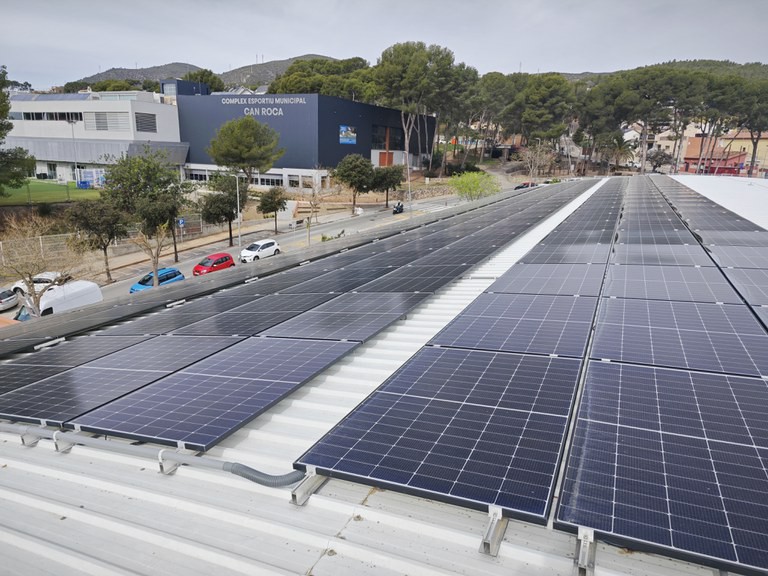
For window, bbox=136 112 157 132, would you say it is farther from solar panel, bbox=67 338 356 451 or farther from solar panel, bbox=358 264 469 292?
solar panel, bbox=67 338 356 451

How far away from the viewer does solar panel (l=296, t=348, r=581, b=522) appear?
4.90m

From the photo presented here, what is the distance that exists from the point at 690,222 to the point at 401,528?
80.6 ft

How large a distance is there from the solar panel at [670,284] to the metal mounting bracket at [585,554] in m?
8.32

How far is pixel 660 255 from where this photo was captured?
1588 centimetres

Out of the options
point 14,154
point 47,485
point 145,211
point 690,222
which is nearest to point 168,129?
point 14,154

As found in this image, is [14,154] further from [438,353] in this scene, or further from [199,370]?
[438,353]

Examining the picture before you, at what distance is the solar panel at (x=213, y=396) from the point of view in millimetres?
6691

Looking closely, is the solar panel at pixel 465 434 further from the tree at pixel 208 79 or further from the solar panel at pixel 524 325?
the tree at pixel 208 79

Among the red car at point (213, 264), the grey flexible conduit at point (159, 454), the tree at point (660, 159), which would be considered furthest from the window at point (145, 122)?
the tree at point (660, 159)

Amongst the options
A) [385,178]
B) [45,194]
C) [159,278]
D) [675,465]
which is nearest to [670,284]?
[675,465]

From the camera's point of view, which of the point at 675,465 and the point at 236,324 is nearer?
the point at 675,465

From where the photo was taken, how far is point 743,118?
357 ft

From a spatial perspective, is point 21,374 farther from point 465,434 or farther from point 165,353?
point 465,434

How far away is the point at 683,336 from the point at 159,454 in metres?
9.03
